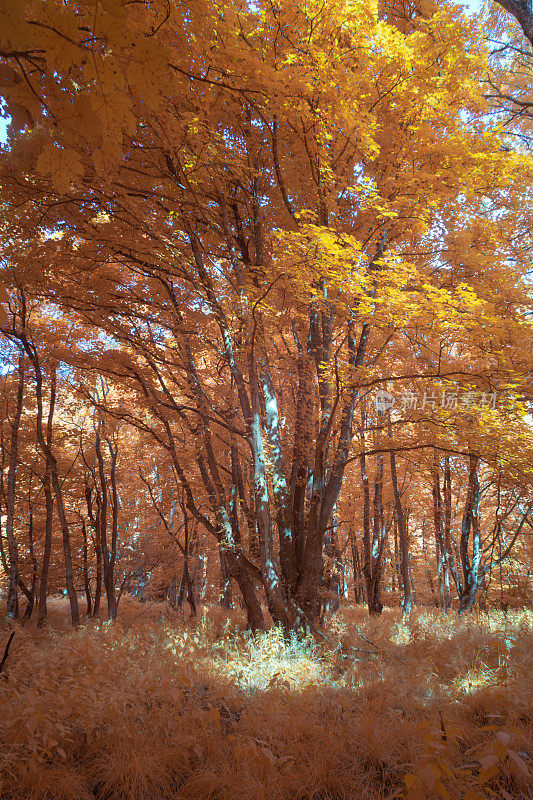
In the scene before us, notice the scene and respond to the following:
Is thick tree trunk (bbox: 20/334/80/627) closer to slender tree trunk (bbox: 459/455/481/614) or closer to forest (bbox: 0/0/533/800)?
forest (bbox: 0/0/533/800)

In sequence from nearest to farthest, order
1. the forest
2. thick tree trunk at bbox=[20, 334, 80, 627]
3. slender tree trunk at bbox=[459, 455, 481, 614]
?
1. the forest
2. thick tree trunk at bbox=[20, 334, 80, 627]
3. slender tree trunk at bbox=[459, 455, 481, 614]

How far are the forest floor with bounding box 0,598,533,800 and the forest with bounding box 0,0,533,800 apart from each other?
0.02 meters

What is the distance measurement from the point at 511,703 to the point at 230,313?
202 inches

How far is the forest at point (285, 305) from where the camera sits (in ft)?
7.47

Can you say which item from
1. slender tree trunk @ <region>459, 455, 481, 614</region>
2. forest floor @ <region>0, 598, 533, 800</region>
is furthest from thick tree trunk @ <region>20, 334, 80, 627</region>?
slender tree trunk @ <region>459, 455, 481, 614</region>

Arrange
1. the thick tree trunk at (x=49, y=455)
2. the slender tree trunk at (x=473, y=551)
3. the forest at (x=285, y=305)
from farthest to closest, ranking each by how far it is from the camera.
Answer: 1. the slender tree trunk at (x=473, y=551)
2. the thick tree trunk at (x=49, y=455)
3. the forest at (x=285, y=305)

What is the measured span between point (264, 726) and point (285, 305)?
6.37 metres

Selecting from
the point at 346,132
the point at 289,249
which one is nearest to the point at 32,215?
the point at 289,249

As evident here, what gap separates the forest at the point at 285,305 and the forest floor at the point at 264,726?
0.02 m

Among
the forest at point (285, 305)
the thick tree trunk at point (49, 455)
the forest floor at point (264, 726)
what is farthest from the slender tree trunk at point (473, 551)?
the thick tree trunk at point (49, 455)

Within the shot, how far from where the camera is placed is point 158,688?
11.7 feet

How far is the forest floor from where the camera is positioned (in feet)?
7.60

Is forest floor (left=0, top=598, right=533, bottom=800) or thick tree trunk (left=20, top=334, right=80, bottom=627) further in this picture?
thick tree trunk (left=20, top=334, right=80, bottom=627)

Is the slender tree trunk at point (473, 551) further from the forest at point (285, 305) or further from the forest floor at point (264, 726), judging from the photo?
the forest floor at point (264, 726)
